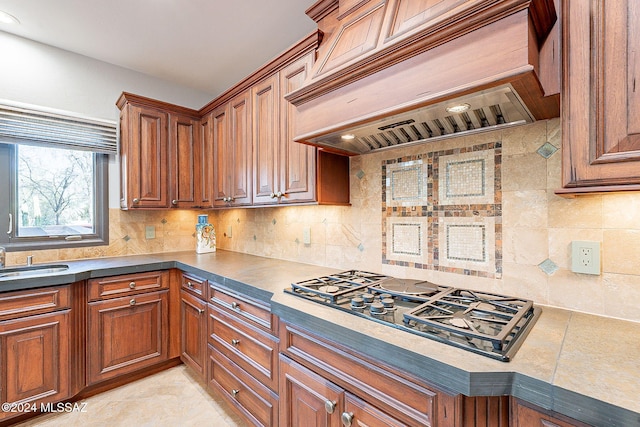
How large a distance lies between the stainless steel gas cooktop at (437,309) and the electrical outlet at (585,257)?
0.75 ft

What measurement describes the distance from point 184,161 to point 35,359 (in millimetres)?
1765

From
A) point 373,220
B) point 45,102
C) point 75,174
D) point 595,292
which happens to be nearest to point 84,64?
point 45,102

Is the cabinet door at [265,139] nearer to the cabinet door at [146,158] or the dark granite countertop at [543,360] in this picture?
the dark granite countertop at [543,360]

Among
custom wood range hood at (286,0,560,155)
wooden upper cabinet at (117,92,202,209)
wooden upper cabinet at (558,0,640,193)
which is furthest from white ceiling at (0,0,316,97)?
wooden upper cabinet at (558,0,640,193)

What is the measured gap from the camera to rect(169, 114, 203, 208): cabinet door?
2732mm

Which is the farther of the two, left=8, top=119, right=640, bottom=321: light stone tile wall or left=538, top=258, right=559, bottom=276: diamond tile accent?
left=538, top=258, right=559, bottom=276: diamond tile accent

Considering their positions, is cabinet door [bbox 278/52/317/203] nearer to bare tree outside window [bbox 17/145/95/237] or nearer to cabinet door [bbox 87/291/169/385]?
cabinet door [bbox 87/291/169/385]

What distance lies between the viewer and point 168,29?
7.15ft

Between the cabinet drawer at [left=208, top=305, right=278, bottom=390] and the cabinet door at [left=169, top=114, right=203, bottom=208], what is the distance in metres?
1.25

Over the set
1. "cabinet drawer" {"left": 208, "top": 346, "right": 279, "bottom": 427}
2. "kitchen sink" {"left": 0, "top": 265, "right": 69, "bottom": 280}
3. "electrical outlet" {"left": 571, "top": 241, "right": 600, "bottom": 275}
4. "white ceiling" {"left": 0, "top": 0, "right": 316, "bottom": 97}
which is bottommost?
"cabinet drawer" {"left": 208, "top": 346, "right": 279, "bottom": 427}

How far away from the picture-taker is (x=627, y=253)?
1064 mm

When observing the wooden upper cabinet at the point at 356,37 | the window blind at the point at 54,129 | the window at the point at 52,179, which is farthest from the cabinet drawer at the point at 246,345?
the window blind at the point at 54,129

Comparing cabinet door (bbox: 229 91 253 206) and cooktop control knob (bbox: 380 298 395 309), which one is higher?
cabinet door (bbox: 229 91 253 206)

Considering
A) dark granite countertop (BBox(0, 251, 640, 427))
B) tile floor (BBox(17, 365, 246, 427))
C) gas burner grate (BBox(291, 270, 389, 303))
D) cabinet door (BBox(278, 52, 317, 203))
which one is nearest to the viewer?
dark granite countertop (BBox(0, 251, 640, 427))
